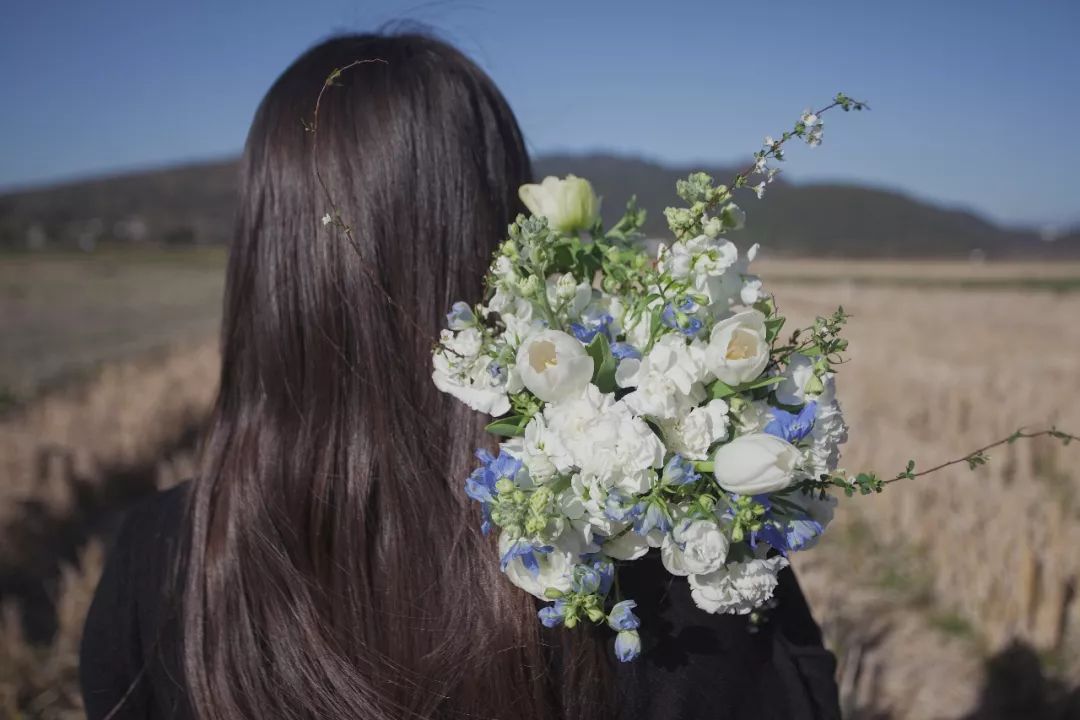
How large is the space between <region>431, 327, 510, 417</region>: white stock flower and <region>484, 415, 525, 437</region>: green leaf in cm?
1

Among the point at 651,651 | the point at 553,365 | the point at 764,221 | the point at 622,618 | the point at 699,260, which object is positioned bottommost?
the point at 764,221

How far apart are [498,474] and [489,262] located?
483mm

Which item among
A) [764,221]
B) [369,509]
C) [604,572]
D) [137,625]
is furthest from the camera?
[764,221]

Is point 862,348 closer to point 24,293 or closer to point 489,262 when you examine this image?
point 489,262

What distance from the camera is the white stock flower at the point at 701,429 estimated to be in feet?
3.10

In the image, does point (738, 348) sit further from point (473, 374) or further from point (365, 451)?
point (365, 451)

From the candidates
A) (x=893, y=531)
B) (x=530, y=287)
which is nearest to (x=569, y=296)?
(x=530, y=287)

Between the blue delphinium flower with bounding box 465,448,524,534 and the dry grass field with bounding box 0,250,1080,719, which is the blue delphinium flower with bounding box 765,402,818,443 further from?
the dry grass field with bounding box 0,250,1080,719

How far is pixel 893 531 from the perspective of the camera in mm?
4562

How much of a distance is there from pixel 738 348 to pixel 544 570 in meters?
0.38

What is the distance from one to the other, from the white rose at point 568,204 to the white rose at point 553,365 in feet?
0.92

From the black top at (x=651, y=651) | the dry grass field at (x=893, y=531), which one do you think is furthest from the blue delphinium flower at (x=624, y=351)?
the dry grass field at (x=893, y=531)

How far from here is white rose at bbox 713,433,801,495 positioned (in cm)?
90

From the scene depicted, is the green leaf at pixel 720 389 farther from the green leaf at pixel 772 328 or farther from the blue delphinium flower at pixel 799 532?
the blue delphinium flower at pixel 799 532
